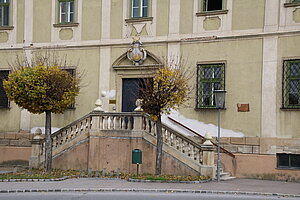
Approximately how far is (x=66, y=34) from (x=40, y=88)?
5.08 m

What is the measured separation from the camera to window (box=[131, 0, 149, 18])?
2114 cm

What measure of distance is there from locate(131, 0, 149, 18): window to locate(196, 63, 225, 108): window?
3.45m

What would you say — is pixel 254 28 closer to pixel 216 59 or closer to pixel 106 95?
pixel 216 59

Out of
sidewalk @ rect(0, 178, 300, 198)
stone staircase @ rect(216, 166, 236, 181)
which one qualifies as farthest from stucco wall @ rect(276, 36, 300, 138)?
stone staircase @ rect(216, 166, 236, 181)

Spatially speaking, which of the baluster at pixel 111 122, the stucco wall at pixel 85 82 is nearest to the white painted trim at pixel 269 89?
the baluster at pixel 111 122

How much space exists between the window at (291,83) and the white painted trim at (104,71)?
7460 millimetres

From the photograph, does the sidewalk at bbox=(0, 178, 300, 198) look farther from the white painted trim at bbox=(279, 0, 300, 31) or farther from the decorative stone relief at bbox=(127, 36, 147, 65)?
the decorative stone relief at bbox=(127, 36, 147, 65)

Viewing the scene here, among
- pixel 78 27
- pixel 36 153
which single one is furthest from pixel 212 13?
pixel 36 153

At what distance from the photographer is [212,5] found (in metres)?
19.9

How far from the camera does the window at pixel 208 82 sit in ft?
64.3

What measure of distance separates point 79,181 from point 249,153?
6.43m

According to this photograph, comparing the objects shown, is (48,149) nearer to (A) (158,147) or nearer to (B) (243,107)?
(A) (158,147)

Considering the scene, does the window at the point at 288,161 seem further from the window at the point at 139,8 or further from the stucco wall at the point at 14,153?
the stucco wall at the point at 14,153

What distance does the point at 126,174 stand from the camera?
1858 cm
